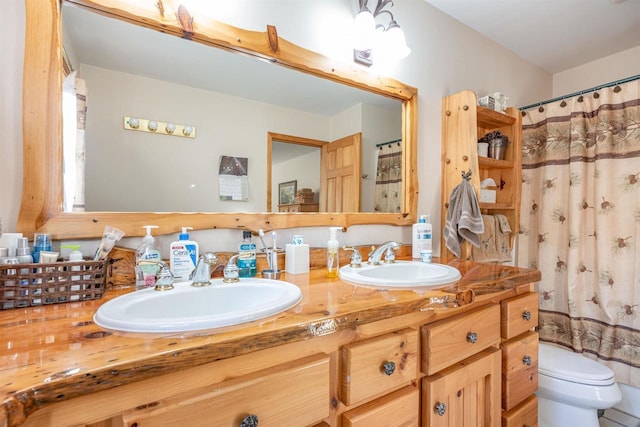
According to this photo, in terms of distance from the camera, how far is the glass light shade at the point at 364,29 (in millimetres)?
1310

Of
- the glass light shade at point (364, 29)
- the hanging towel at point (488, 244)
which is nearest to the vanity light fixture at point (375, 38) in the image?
the glass light shade at point (364, 29)

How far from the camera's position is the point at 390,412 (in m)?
0.75

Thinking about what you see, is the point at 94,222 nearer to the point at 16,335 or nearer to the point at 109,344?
the point at 16,335

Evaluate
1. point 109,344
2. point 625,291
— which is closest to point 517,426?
point 625,291

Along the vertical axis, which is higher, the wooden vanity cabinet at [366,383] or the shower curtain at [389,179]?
the shower curtain at [389,179]

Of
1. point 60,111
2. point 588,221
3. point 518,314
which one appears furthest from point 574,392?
point 60,111

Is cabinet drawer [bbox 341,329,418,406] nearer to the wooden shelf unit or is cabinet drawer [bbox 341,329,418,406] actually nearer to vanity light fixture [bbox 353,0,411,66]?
the wooden shelf unit

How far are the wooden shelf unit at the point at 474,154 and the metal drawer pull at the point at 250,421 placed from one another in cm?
116

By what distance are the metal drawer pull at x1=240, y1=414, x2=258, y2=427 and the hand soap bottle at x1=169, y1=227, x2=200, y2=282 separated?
47 centimetres

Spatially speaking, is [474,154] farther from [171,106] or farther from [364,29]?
[171,106]

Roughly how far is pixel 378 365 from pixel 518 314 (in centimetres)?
67

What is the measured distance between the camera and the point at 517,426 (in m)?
1.09

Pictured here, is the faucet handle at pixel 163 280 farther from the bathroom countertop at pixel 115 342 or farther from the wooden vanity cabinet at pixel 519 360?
the wooden vanity cabinet at pixel 519 360

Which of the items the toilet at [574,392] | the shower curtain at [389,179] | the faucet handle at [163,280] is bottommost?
the toilet at [574,392]
